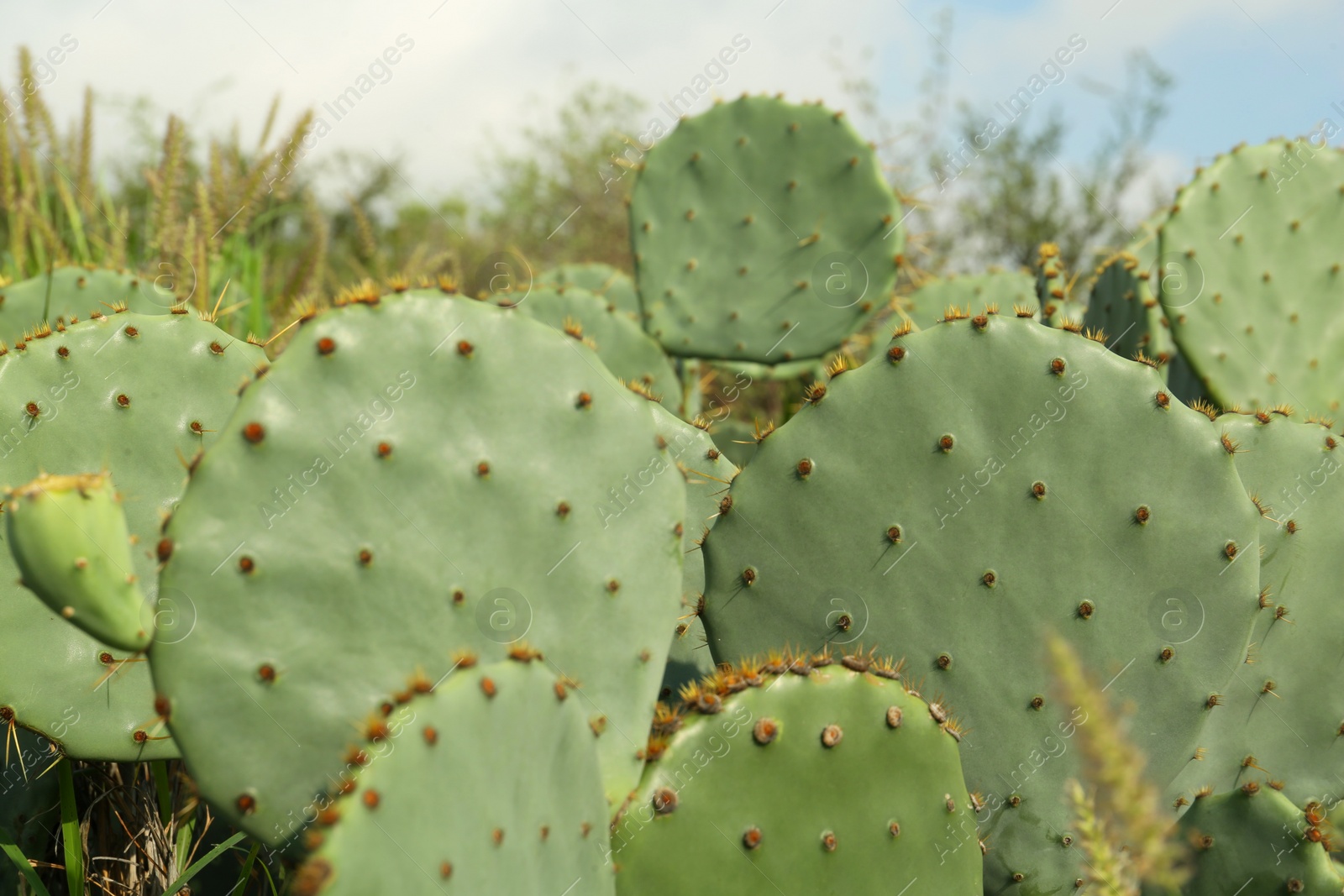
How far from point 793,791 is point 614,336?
2.04m

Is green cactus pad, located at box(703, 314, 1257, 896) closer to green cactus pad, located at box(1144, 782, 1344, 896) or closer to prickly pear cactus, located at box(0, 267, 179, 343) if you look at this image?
green cactus pad, located at box(1144, 782, 1344, 896)

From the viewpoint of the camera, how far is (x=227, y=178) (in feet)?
8.66

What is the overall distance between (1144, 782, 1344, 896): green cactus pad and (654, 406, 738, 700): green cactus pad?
2.52 feet

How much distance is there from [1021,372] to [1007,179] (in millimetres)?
7005

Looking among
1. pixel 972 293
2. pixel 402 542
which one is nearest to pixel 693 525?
pixel 402 542

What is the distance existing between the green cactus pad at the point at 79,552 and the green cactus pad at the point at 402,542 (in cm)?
5

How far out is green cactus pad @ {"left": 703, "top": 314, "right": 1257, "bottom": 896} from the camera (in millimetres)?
1396

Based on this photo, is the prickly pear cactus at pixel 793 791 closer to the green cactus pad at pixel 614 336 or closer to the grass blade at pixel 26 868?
the grass blade at pixel 26 868

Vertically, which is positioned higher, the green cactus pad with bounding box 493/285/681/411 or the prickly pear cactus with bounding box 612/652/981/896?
the prickly pear cactus with bounding box 612/652/981/896

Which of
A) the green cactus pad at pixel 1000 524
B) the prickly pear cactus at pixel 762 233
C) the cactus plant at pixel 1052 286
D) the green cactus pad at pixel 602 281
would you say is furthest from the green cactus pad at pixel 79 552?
the green cactus pad at pixel 602 281

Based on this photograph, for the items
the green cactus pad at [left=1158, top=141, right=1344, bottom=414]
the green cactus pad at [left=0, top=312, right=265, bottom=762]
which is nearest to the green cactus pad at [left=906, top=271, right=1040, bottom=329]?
the green cactus pad at [left=1158, top=141, right=1344, bottom=414]

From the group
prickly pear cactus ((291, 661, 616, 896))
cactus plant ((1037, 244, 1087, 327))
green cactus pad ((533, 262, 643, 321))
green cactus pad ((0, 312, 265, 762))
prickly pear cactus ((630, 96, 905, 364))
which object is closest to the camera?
prickly pear cactus ((291, 661, 616, 896))

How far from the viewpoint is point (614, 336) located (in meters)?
3.04

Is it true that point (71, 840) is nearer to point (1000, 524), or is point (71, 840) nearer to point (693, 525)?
point (693, 525)
